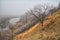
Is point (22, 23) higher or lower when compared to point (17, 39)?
higher

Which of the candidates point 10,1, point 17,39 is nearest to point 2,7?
point 10,1

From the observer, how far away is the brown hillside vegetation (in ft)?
8.95

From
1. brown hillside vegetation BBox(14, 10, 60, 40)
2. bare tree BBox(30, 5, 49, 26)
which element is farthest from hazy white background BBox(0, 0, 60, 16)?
brown hillside vegetation BBox(14, 10, 60, 40)

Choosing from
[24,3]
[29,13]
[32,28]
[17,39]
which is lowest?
[17,39]

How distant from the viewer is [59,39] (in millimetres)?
2629

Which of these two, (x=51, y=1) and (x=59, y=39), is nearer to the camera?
(x=59, y=39)

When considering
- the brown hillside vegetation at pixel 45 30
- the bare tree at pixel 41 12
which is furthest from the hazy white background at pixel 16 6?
the brown hillside vegetation at pixel 45 30

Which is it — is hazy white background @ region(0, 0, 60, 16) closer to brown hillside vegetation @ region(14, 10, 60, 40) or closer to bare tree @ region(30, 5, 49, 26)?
bare tree @ region(30, 5, 49, 26)

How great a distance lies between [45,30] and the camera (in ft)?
9.08

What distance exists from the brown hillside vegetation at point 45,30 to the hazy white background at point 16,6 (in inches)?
13.7

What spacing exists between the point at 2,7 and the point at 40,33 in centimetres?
92

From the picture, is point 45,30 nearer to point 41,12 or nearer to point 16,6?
point 41,12

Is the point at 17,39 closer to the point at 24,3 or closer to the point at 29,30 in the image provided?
the point at 29,30

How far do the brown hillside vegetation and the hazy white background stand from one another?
0.35 m
